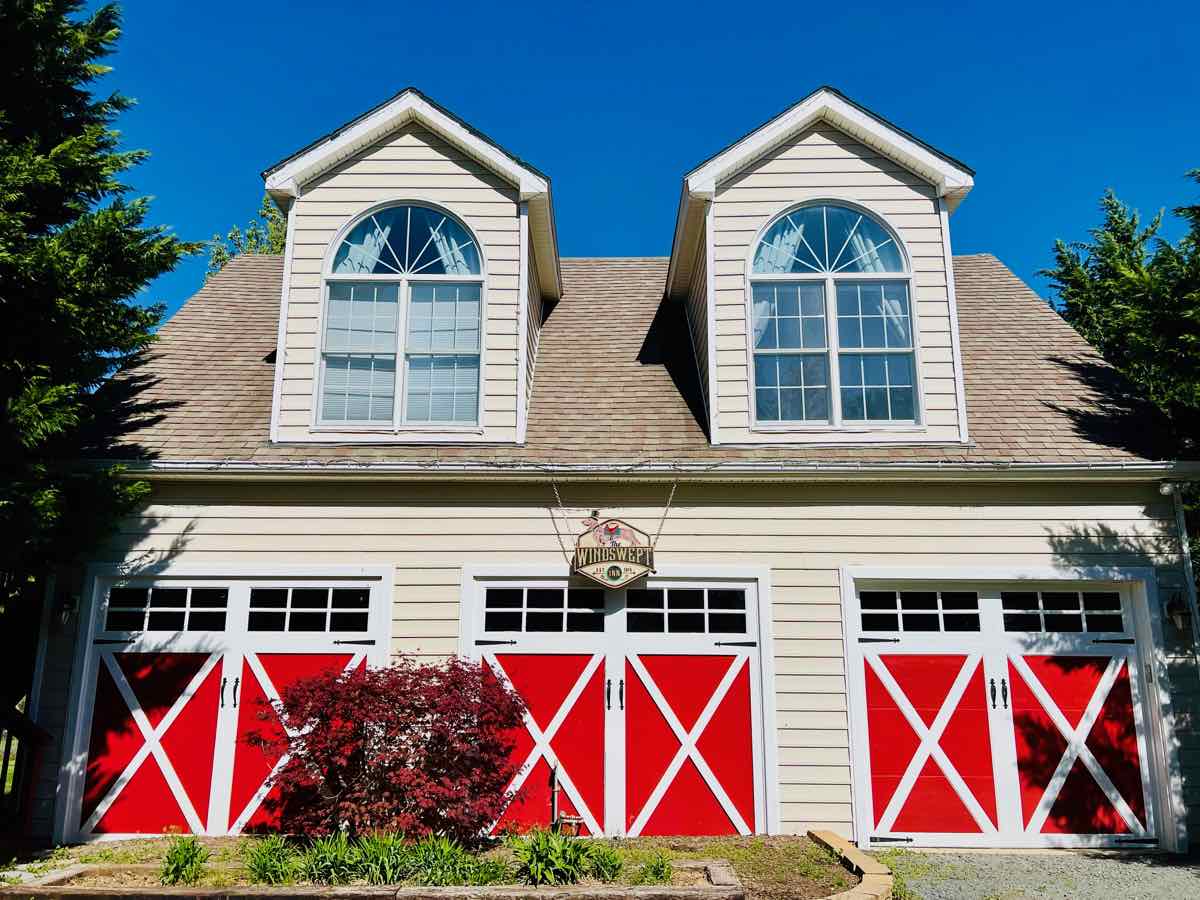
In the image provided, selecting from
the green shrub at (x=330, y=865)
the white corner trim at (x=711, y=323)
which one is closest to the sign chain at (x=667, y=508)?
the white corner trim at (x=711, y=323)

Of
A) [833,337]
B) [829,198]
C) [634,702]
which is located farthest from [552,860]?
[829,198]

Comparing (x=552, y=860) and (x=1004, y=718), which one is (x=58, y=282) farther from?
(x=1004, y=718)

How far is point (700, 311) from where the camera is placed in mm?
10609

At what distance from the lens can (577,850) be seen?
614 centimetres

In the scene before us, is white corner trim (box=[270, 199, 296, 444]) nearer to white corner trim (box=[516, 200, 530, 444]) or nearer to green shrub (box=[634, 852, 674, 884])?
white corner trim (box=[516, 200, 530, 444])

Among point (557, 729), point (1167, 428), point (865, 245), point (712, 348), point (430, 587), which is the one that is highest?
point (865, 245)

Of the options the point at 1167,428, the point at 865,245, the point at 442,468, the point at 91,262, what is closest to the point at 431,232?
the point at 442,468

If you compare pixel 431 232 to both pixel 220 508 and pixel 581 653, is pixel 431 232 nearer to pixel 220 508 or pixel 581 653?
pixel 220 508

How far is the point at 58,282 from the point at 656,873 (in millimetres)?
6588

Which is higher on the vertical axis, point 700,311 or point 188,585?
point 700,311

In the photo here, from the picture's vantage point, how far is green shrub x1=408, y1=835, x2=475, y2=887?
5996 millimetres

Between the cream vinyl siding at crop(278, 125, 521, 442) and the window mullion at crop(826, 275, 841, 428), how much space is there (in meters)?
3.33

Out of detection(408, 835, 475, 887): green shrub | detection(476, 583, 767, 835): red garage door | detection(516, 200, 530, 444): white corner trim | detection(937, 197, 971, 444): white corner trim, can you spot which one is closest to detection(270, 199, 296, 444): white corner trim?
detection(516, 200, 530, 444): white corner trim

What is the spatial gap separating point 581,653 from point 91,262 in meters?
5.56
